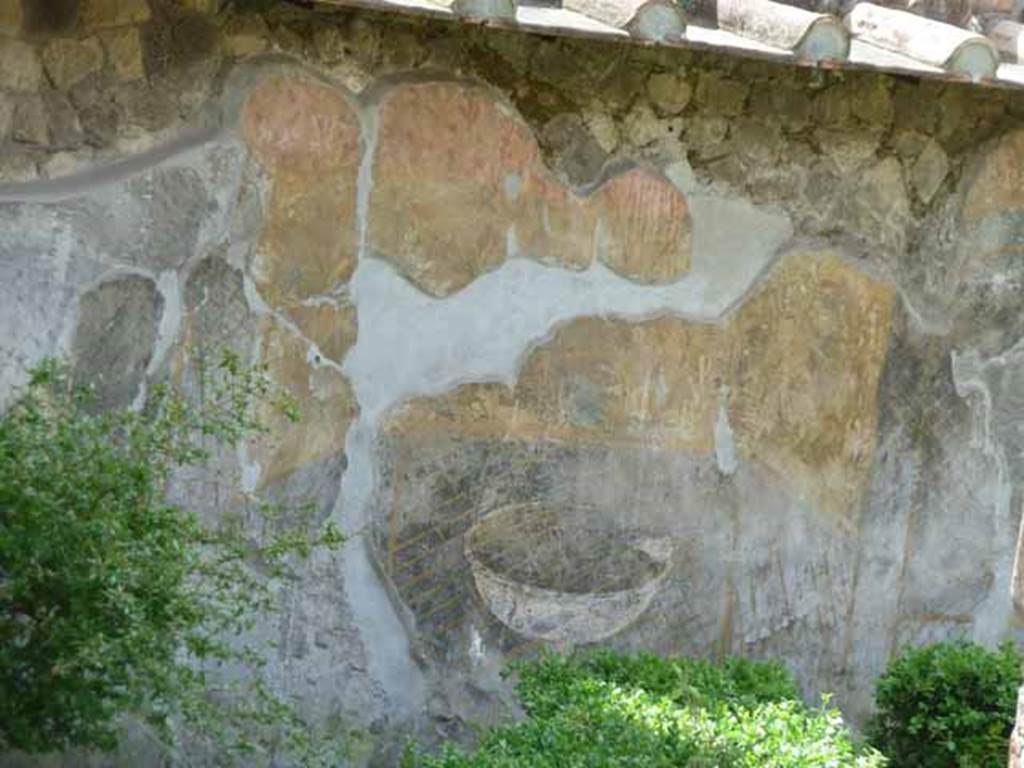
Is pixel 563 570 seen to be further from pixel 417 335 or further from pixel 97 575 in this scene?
pixel 97 575

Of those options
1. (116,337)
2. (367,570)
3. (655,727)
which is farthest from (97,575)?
(367,570)

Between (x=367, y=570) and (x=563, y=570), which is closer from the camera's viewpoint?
(x=367, y=570)

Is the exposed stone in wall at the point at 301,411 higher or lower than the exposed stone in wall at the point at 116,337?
lower

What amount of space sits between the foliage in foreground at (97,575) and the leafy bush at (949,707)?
5.56ft

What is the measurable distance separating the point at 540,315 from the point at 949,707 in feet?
5.00

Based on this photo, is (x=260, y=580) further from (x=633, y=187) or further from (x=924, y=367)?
(x=924, y=367)

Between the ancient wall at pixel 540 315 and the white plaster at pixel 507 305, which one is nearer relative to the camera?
the ancient wall at pixel 540 315

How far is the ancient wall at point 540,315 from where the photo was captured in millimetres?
5410

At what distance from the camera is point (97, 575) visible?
4.41m

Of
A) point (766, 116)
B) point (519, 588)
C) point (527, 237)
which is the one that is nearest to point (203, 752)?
point (519, 588)

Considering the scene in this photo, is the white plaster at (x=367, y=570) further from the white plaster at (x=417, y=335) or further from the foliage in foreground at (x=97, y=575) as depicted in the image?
the foliage in foreground at (x=97, y=575)

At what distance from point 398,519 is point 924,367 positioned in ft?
5.73

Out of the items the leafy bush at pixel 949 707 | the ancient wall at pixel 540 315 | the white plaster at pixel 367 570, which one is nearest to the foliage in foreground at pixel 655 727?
the leafy bush at pixel 949 707

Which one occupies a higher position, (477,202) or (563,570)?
(477,202)
